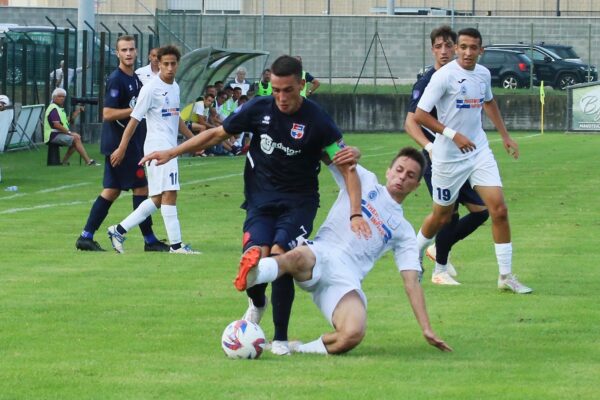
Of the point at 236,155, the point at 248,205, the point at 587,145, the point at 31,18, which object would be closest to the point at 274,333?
the point at 248,205

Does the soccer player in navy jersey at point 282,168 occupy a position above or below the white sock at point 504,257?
above

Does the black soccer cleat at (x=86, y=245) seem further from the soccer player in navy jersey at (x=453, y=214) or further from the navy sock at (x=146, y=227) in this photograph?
the soccer player in navy jersey at (x=453, y=214)

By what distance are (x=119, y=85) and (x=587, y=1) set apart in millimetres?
54126

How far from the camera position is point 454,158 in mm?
11820

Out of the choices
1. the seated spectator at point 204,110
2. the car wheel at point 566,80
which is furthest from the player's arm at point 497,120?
the car wheel at point 566,80

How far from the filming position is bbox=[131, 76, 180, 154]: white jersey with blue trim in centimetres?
1433

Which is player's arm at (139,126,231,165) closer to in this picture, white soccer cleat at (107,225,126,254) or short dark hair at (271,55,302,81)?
short dark hair at (271,55,302,81)

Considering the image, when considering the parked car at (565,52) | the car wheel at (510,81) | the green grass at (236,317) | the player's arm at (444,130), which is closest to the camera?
Result: the green grass at (236,317)

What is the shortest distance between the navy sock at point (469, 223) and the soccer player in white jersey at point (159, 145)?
10.1 ft

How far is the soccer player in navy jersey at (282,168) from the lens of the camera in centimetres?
868

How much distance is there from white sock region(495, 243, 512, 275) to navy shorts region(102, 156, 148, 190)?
4.43 meters

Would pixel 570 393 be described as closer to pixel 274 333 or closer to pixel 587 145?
pixel 274 333

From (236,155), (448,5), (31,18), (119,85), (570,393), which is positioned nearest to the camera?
(570,393)

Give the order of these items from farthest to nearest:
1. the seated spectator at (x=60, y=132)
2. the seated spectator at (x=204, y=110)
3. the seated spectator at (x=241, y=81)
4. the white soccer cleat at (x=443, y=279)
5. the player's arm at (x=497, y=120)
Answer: the seated spectator at (x=241, y=81)
the seated spectator at (x=204, y=110)
the seated spectator at (x=60, y=132)
the white soccer cleat at (x=443, y=279)
the player's arm at (x=497, y=120)
